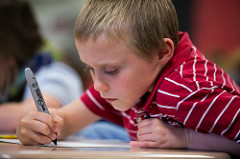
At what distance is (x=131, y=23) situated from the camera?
0.62m

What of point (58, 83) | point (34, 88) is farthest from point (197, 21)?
point (34, 88)

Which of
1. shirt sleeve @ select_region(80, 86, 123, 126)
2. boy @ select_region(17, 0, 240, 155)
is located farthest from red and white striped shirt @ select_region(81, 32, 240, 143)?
shirt sleeve @ select_region(80, 86, 123, 126)

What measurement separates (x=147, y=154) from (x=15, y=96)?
0.90m

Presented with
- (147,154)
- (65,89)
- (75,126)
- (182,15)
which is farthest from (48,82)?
(182,15)

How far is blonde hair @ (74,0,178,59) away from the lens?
2.04ft

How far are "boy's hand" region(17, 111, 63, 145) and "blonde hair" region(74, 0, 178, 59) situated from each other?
160 millimetres

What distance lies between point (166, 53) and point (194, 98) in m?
0.12

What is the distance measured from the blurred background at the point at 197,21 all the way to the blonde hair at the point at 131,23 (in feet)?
8.09

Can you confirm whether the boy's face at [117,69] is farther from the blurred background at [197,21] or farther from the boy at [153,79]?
the blurred background at [197,21]

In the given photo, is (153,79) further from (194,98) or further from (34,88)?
(34,88)

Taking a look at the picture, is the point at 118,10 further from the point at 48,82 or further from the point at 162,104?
the point at 48,82

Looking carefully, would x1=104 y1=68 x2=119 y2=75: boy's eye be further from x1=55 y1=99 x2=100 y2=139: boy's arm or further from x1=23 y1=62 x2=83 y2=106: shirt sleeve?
x1=23 y1=62 x2=83 y2=106: shirt sleeve

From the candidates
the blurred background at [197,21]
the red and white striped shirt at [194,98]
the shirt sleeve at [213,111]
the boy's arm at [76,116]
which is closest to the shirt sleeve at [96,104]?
the boy's arm at [76,116]

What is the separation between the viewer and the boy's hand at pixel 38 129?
62cm
